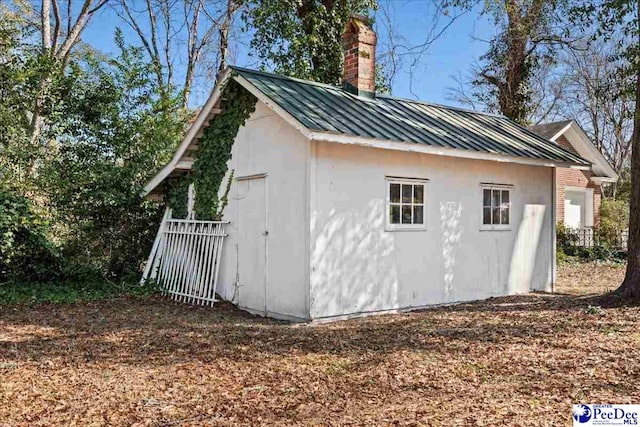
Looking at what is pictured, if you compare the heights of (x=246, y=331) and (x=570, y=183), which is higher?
(x=570, y=183)

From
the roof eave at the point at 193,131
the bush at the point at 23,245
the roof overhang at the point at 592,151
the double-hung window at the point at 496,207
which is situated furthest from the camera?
the roof overhang at the point at 592,151

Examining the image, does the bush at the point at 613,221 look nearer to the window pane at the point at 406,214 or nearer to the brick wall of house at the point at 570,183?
the brick wall of house at the point at 570,183

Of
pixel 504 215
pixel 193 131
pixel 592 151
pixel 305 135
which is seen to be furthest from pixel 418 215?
pixel 592 151

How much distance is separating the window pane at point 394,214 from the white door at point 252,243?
198 cm

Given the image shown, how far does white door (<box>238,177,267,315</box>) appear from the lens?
809 centimetres

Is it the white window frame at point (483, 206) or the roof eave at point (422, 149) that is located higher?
the roof eave at point (422, 149)

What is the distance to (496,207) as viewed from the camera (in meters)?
9.59

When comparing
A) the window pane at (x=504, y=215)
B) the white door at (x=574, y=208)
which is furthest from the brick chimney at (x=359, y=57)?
the white door at (x=574, y=208)

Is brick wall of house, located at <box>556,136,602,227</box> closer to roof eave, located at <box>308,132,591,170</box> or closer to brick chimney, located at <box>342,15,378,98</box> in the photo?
roof eave, located at <box>308,132,591,170</box>

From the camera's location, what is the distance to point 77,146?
10914 mm

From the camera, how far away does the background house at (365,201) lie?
7.31 meters

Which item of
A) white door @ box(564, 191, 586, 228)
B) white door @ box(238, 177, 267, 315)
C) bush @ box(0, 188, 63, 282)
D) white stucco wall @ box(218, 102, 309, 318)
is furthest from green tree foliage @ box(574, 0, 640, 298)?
white door @ box(564, 191, 586, 228)

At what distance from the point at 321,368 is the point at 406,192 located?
3.97m

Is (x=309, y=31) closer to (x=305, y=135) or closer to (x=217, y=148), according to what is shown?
(x=217, y=148)
